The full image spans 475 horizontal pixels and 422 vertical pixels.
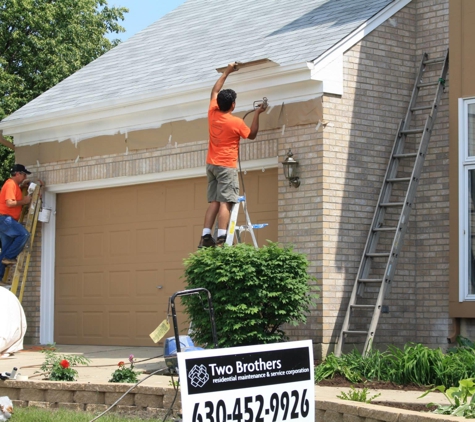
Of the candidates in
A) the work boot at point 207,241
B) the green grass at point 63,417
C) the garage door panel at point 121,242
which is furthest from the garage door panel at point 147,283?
the green grass at point 63,417

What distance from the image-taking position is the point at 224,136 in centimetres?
1092

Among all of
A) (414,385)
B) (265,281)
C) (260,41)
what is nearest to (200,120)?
(260,41)

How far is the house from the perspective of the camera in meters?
11.2

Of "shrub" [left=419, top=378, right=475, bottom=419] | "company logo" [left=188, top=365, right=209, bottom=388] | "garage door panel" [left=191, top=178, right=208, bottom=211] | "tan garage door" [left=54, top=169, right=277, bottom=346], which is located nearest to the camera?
"company logo" [left=188, top=365, right=209, bottom=388]

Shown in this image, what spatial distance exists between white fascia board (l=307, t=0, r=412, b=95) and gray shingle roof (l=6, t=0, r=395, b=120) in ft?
0.32

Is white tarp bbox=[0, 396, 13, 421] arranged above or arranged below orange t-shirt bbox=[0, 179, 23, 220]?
Answer: below

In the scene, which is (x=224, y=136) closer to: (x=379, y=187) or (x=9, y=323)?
(x=379, y=187)

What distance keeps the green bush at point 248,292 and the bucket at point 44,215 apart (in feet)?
19.0

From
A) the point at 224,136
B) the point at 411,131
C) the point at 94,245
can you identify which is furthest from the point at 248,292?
the point at 94,245

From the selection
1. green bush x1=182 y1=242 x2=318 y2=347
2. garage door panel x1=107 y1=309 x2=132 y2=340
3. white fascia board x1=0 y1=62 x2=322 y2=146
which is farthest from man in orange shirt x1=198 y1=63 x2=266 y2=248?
garage door panel x1=107 y1=309 x2=132 y2=340

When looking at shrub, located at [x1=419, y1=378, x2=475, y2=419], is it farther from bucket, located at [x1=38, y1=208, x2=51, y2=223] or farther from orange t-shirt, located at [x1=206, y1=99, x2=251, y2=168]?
bucket, located at [x1=38, y1=208, x2=51, y2=223]

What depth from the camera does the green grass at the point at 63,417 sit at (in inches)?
327

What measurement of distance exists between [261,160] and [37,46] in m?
13.5

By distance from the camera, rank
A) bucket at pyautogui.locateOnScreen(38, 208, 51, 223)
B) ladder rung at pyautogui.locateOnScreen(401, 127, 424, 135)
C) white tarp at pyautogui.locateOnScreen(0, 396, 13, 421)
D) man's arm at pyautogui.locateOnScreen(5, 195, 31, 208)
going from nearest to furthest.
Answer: white tarp at pyautogui.locateOnScreen(0, 396, 13, 421) < ladder rung at pyautogui.locateOnScreen(401, 127, 424, 135) < man's arm at pyautogui.locateOnScreen(5, 195, 31, 208) < bucket at pyautogui.locateOnScreen(38, 208, 51, 223)
